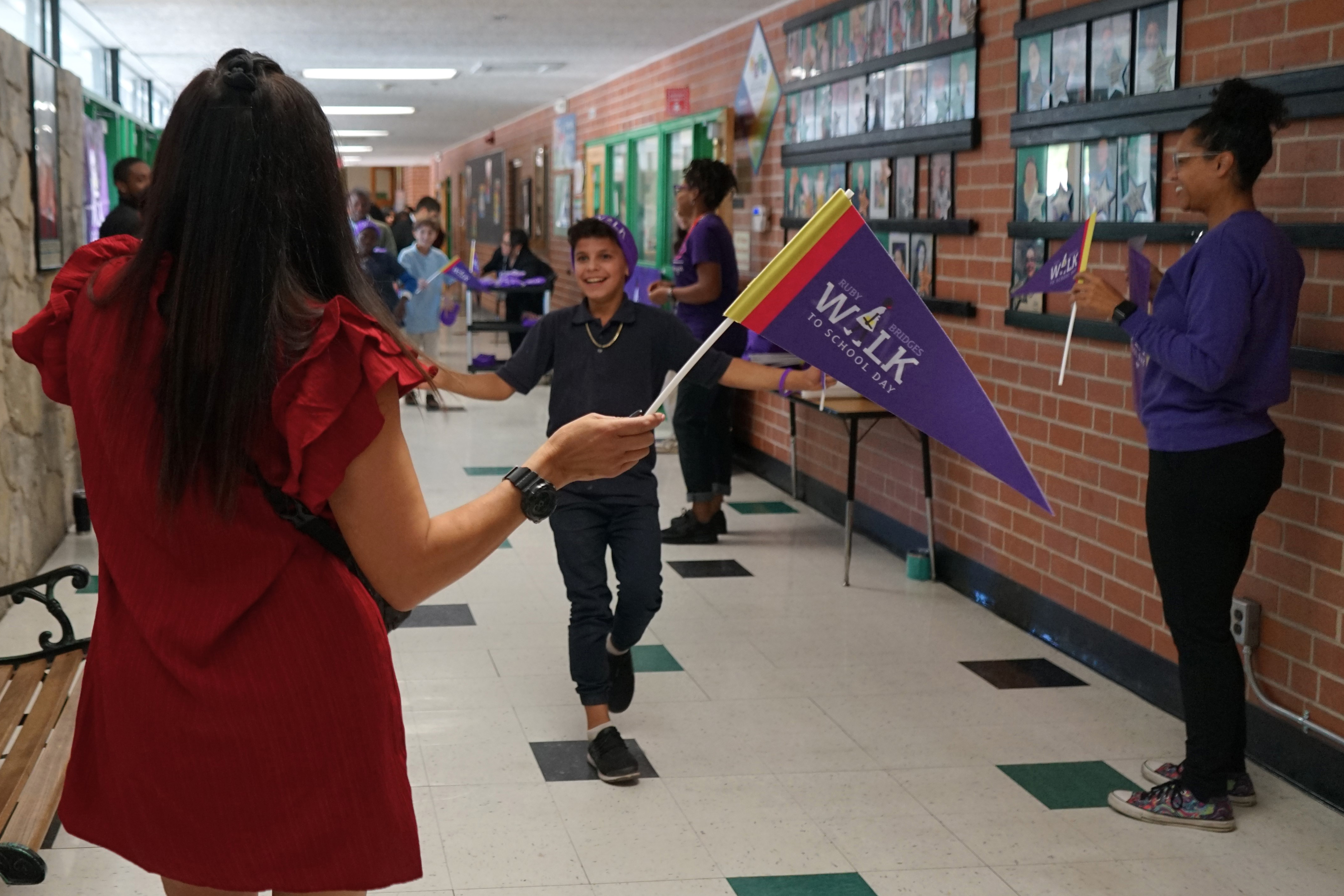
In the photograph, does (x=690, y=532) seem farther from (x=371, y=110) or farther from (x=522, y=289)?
(x=371, y=110)

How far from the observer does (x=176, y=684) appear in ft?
4.35

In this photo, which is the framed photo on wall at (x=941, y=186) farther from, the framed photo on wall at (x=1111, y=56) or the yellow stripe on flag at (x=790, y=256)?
the yellow stripe on flag at (x=790, y=256)

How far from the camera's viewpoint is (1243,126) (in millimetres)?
3064

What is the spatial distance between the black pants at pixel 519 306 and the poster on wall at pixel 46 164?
6.15 metres

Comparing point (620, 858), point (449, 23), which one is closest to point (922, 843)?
point (620, 858)


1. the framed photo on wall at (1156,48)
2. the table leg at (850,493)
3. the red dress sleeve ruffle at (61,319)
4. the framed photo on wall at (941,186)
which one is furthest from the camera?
the framed photo on wall at (941,186)

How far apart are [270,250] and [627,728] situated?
2.70m

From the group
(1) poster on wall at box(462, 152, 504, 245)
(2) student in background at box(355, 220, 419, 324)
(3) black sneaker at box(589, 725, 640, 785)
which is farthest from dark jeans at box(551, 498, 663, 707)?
(1) poster on wall at box(462, 152, 504, 245)

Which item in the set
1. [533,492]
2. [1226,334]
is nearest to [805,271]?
[533,492]

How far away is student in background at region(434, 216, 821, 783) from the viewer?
3.44 metres

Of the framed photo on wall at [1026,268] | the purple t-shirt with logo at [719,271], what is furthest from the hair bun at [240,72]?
the purple t-shirt with logo at [719,271]

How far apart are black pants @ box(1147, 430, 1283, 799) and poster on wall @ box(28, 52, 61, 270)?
451 cm

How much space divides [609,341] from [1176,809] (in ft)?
5.87

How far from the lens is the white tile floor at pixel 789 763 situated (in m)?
2.90
